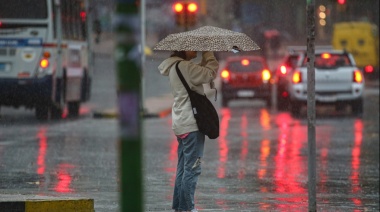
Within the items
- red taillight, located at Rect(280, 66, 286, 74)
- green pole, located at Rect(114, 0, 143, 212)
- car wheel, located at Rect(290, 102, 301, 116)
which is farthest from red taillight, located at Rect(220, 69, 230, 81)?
green pole, located at Rect(114, 0, 143, 212)

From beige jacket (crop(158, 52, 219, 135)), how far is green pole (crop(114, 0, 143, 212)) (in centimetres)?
586

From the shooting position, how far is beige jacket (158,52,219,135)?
10.2 meters

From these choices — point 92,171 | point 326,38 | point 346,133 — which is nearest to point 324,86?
point 346,133

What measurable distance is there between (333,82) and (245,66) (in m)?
6.32

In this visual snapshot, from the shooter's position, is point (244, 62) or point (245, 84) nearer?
Result: point (245, 84)

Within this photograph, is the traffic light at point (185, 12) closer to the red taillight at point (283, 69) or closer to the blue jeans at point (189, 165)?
the red taillight at point (283, 69)

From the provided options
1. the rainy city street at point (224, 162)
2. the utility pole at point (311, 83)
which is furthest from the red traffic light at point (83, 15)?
the utility pole at point (311, 83)

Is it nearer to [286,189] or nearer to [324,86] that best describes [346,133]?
[324,86]

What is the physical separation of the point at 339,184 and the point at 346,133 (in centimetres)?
864

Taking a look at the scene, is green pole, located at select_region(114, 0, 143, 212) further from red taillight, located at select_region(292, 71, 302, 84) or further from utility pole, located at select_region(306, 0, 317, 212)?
red taillight, located at select_region(292, 71, 302, 84)

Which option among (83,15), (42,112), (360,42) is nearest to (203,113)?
(42,112)

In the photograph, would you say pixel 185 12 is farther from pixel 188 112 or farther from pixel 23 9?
pixel 188 112

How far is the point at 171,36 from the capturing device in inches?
412

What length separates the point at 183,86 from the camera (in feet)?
33.7
